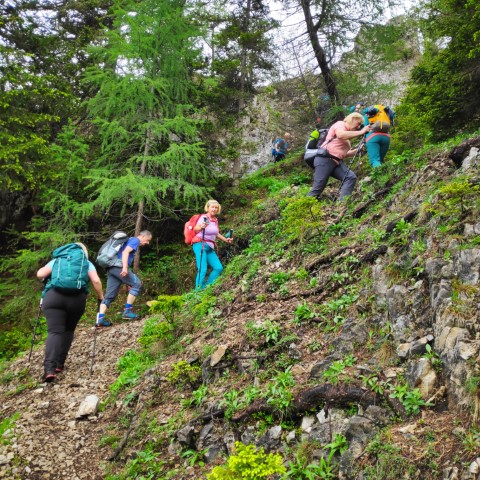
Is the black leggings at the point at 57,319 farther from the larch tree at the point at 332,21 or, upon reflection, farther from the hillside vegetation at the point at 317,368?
the larch tree at the point at 332,21

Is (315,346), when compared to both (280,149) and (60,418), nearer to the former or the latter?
(60,418)

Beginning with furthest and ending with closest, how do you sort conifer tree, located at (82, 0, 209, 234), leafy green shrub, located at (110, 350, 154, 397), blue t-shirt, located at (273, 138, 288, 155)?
blue t-shirt, located at (273, 138, 288, 155) < conifer tree, located at (82, 0, 209, 234) < leafy green shrub, located at (110, 350, 154, 397)

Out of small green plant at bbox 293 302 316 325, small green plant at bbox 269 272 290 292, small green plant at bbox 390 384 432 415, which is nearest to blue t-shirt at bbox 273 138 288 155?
small green plant at bbox 269 272 290 292

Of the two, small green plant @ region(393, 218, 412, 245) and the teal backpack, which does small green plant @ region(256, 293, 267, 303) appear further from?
the teal backpack

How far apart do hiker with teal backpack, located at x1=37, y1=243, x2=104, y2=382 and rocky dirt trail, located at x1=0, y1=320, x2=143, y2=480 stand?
436mm

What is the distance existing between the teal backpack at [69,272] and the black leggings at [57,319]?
0.13 m

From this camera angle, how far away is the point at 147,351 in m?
6.75

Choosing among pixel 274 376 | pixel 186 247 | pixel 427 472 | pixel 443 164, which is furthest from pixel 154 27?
pixel 427 472

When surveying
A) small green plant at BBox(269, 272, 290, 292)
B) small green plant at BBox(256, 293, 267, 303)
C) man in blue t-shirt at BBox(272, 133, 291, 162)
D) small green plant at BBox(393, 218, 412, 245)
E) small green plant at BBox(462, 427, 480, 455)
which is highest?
man in blue t-shirt at BBox(272, 133, 291, 162)

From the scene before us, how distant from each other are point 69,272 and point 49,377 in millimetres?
1663

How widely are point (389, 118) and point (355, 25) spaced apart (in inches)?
302

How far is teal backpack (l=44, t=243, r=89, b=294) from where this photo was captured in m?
6.16

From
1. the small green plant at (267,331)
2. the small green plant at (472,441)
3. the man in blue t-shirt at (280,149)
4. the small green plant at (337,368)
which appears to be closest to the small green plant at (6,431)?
the small green plant at (267,331)

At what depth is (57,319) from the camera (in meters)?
6.18
